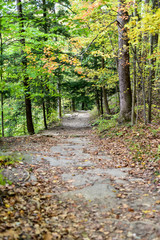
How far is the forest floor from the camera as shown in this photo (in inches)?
110

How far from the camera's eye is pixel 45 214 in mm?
3303

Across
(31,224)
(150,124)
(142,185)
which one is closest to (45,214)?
(31,224)

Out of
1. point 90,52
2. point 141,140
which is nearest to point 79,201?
point 141,140

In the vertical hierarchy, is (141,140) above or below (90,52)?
below

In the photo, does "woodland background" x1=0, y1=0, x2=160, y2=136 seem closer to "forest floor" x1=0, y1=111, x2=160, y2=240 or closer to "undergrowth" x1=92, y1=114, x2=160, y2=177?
"undergrowth" x1=92, y1=114, x2=160, y2=177

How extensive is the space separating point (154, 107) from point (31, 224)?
10.6m

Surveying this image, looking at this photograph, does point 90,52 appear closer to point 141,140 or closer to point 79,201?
point 141,140

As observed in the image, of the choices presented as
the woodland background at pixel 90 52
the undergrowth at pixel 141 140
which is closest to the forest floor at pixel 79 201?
the undergrowth at pixel 141 140

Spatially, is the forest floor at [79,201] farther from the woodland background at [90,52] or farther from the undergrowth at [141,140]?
the woodland background at [90,52]

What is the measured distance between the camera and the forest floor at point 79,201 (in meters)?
2.79

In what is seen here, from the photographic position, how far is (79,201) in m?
3.85

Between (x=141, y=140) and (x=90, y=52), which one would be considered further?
(x=90, y=52)

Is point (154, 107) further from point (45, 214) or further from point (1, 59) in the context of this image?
point (45, 214)

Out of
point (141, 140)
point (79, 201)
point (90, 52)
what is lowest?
point (79, 201)
